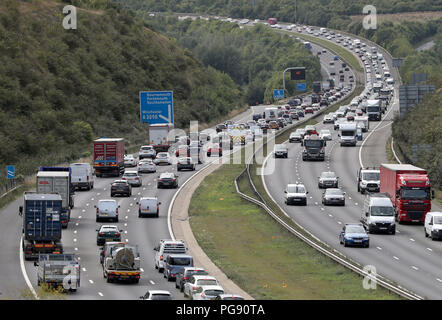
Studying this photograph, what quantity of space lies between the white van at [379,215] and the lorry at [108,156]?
1233 inches

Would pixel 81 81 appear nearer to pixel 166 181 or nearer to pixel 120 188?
pixel 166 181

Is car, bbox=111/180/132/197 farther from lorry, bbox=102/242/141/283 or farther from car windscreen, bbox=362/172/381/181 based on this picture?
lorry, bbox=102/242/141/283

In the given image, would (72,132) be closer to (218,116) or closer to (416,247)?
(218,116)

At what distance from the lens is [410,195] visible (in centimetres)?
6141

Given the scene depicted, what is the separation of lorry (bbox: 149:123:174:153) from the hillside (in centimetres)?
808

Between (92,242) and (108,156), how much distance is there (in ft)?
98.5

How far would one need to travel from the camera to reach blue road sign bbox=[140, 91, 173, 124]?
102 metres

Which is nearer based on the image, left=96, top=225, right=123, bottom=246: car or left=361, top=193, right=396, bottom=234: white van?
left=96, top=225, right=123, bottom=246: car

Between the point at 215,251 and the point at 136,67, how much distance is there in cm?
10165

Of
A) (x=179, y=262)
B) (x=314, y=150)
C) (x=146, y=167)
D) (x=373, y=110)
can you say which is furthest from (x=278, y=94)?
(x=179, y=262)

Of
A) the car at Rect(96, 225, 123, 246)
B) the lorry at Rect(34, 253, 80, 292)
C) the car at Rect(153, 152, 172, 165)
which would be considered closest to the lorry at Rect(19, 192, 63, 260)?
the car at Rect(96, 225, 123, 246)

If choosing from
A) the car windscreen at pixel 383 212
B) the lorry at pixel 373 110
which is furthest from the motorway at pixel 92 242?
the lorry at pixel 373 110
